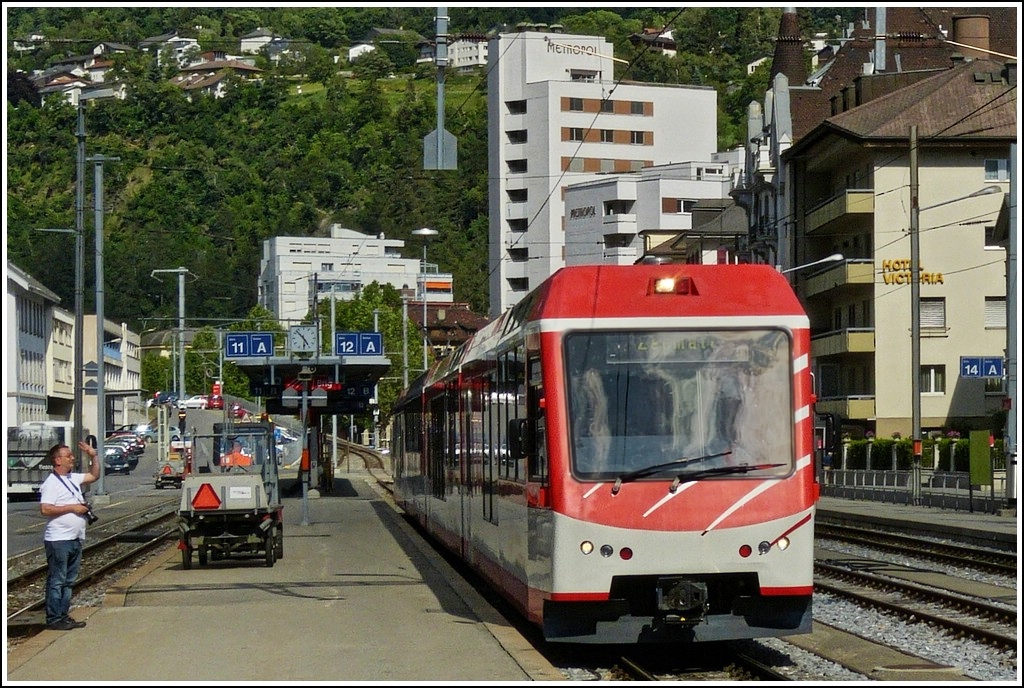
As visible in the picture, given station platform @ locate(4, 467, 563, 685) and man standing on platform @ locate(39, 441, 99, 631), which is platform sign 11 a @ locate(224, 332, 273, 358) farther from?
man standing on platform @ locate(39, 441, 99, 631)

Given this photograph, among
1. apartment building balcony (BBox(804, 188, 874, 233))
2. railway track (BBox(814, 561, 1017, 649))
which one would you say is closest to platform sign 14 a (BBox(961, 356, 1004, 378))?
railway track (BBox(814, 561, 1017, 649))

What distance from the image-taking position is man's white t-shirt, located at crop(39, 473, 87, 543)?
1538cm

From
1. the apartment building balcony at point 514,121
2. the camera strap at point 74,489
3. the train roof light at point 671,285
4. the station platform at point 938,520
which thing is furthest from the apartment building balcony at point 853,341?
the apartment building balcony at point 514,121

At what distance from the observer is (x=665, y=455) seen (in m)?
12.8

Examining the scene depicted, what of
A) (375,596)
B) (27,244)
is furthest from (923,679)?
(27,244)

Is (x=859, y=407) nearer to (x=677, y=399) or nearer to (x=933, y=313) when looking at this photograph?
(x=933, y=313)

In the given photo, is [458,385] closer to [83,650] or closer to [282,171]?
[83,650]

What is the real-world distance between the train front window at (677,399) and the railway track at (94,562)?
6020mm

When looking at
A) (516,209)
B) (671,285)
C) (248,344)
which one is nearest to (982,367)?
(671,285)

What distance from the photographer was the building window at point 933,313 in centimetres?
6216

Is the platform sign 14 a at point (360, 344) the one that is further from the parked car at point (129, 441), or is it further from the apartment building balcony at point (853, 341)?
the parked car at point (129, 441)

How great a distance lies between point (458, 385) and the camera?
20.1 m

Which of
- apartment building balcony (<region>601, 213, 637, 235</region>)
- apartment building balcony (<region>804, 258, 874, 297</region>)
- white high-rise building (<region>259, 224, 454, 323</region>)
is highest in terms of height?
white high-rise building (<region>259, 224, 454, 323</region>)

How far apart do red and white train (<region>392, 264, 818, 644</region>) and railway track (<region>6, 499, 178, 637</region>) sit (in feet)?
18.7
